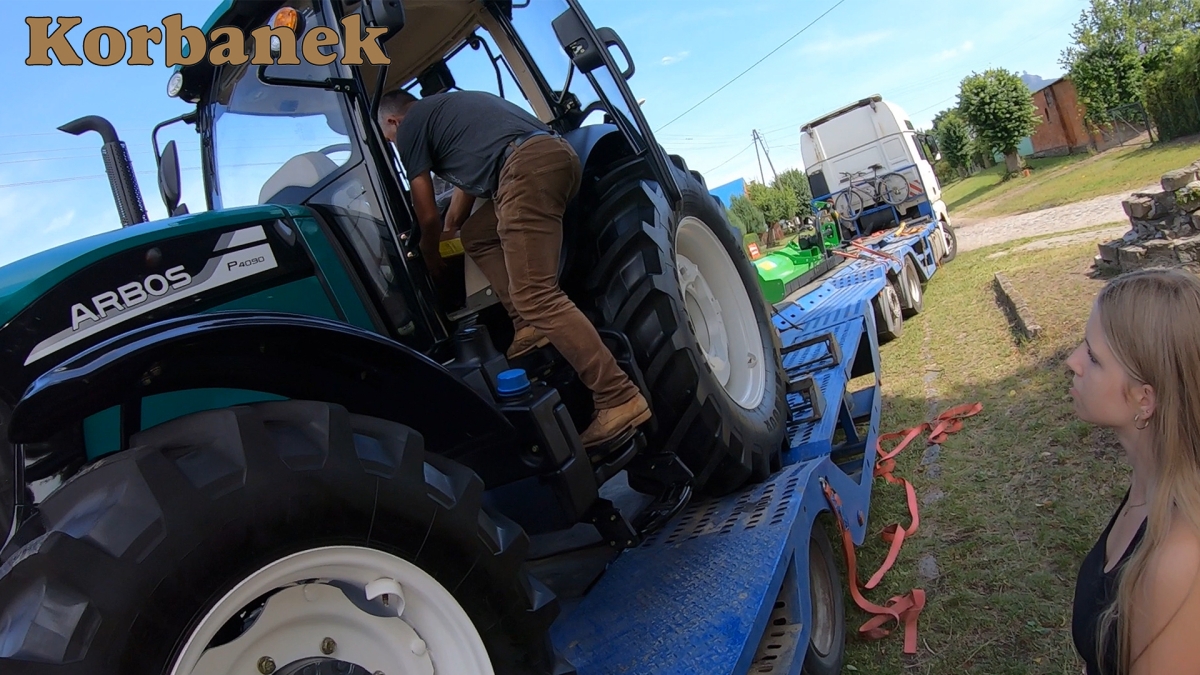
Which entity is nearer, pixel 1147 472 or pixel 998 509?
pixel 1147 472

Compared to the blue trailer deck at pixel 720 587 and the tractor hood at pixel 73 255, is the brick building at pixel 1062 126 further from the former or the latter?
the tractor hood at pixel 73 255

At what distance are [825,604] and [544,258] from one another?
5.79 feet

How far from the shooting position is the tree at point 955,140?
39344 mm

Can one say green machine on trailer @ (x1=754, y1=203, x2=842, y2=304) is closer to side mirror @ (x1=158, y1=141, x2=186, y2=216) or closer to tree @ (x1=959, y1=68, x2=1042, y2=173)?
side mirror @ (x1=158, y1=141, x2=186, y2=216)

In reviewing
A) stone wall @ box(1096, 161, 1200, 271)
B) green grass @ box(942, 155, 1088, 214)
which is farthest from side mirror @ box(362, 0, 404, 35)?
green grass @ box(942, 155, 1088, 214)

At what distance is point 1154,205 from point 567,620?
7.69 metres

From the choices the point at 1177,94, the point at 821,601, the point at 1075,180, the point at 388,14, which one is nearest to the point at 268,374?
the point at 388,14

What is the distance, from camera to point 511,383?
7.73 feet

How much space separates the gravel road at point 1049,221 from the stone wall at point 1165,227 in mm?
3359

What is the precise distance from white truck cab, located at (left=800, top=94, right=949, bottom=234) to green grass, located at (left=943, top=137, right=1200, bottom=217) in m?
4.57

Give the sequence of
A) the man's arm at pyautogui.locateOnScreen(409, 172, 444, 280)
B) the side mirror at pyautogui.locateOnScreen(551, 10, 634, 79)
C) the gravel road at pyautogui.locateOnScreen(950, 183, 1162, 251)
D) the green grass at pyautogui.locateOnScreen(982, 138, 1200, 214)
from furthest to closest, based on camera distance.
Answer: the green grass at pyautogui.locateOnScreen(982, 138, 1200, 214), the gravel road at pyautogui.locateOnScreen(950, 183, 1162, 251), the side mirror at pyautogui.locateOnScreen(551, 10, 634, 79), the man's arm at pyautogui.locateOnScreen(409, 172, 444, 280)

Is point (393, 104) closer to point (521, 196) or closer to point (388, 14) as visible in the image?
point (388, 14)

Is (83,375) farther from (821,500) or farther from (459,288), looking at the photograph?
(821,500)

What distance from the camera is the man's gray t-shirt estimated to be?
2.63 m
